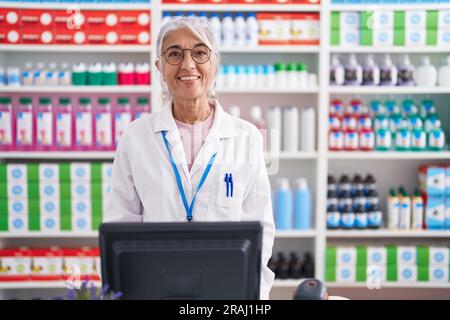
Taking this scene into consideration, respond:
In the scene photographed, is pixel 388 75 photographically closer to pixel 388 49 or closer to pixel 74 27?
pixel 388 49

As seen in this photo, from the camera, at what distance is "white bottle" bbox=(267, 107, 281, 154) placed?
3.90m

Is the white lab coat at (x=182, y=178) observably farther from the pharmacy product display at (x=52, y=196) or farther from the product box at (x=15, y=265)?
the product box at (x=15, y=265)

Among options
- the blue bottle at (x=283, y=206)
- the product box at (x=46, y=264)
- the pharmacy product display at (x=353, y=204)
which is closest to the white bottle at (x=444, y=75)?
the pharmacy product display at (x=353, y=204)

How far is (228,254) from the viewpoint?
1288mm

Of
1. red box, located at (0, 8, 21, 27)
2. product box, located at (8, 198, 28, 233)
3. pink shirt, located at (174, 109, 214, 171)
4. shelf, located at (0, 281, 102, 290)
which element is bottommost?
shelf, located at (0, 281, 102, 290)

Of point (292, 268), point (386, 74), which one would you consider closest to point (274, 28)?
point (386, 74)

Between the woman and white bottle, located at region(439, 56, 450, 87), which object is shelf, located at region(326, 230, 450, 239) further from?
the woman

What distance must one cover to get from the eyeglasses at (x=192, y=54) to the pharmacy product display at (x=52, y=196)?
73.7 inches

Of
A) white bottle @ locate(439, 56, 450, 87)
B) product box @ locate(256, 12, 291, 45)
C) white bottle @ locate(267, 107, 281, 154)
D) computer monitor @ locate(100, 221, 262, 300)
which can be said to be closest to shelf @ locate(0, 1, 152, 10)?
product box @ locate(256, 12, 291, 45)

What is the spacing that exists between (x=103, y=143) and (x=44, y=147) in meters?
0.38

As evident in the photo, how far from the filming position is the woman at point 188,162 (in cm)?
207

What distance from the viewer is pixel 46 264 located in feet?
12.9

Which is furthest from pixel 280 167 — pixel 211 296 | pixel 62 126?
pixel 211 296

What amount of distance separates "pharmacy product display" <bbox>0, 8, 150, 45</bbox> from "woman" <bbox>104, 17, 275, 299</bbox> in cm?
178
